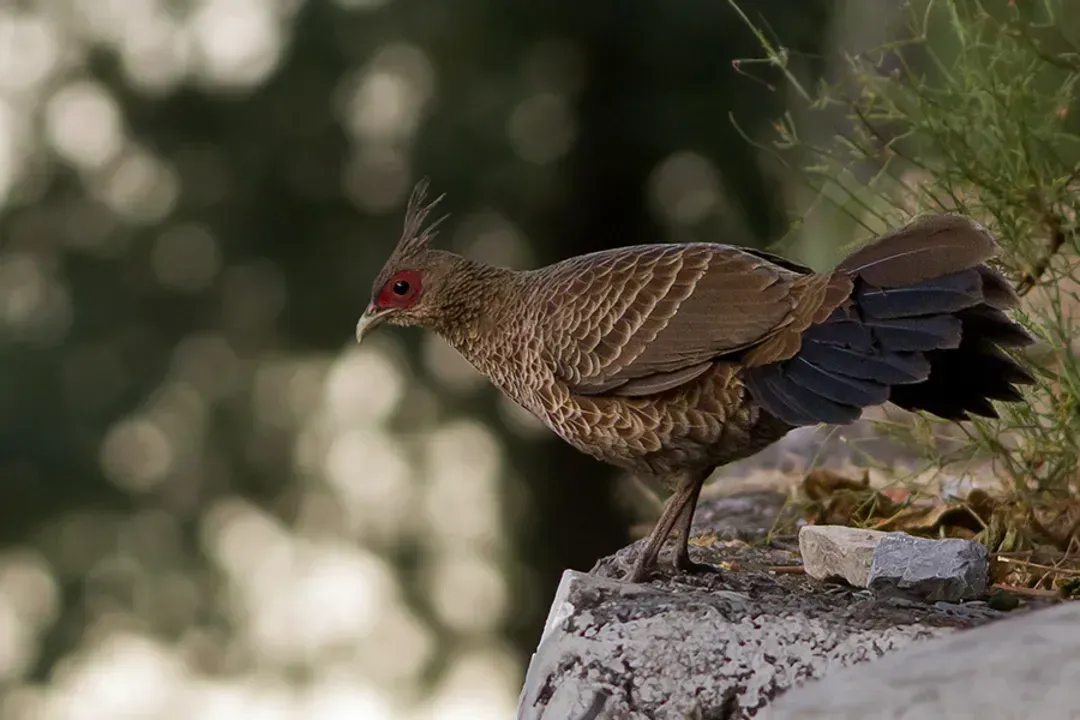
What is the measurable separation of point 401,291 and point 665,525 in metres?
0.69

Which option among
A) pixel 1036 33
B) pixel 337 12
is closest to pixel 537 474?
pixel 337 12

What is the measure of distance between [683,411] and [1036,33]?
168 centimetres

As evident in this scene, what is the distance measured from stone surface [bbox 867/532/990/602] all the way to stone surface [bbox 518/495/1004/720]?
58 millimetres

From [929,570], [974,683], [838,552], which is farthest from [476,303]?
[974,683]

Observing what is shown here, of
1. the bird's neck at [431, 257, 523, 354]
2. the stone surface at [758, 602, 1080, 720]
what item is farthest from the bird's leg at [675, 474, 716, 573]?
the stone surface at [758, 602, 1080, 720]

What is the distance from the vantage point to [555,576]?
530 centimetres

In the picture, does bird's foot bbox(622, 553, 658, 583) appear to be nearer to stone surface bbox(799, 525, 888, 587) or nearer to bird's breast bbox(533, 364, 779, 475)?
bird's breast bbox(533, 364, 779, 475)

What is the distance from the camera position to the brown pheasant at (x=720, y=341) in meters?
1.82

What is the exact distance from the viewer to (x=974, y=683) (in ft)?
4.22

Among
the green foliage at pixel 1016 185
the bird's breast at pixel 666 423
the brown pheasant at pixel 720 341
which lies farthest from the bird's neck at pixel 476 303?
the green foliage at pixel 1016 185

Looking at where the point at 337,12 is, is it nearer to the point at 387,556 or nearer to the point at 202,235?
the point at 202,235

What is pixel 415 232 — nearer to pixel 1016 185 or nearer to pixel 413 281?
pixel 413 281

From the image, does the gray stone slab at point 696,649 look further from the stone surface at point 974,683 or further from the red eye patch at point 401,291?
the red eye patch at point 401,291

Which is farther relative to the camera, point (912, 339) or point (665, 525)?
point (665, 525)
